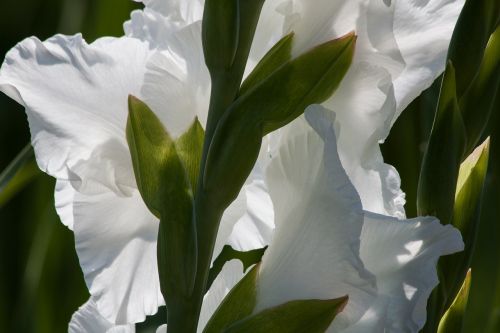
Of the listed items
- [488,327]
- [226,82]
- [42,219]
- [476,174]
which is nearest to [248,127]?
[226,82]

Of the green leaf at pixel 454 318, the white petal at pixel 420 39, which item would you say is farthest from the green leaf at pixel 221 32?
the green leaf at pixel 454 318

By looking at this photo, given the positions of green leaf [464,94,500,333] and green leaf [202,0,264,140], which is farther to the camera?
green leaf [464,94,500,333]

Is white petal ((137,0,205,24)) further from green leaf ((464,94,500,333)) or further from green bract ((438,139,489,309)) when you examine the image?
green leaf ((464,94,500,333))

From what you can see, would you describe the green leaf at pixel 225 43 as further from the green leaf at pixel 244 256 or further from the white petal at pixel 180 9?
the green leaf at pixel 244 256

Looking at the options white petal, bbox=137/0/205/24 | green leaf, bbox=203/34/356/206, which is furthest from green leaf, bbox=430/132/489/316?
white petal, bbox=137/0/205/24

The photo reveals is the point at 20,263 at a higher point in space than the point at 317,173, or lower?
lower

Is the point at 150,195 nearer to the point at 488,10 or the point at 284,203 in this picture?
the point at 284,203

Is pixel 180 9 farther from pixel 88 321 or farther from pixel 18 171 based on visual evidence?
pixel 18 171
